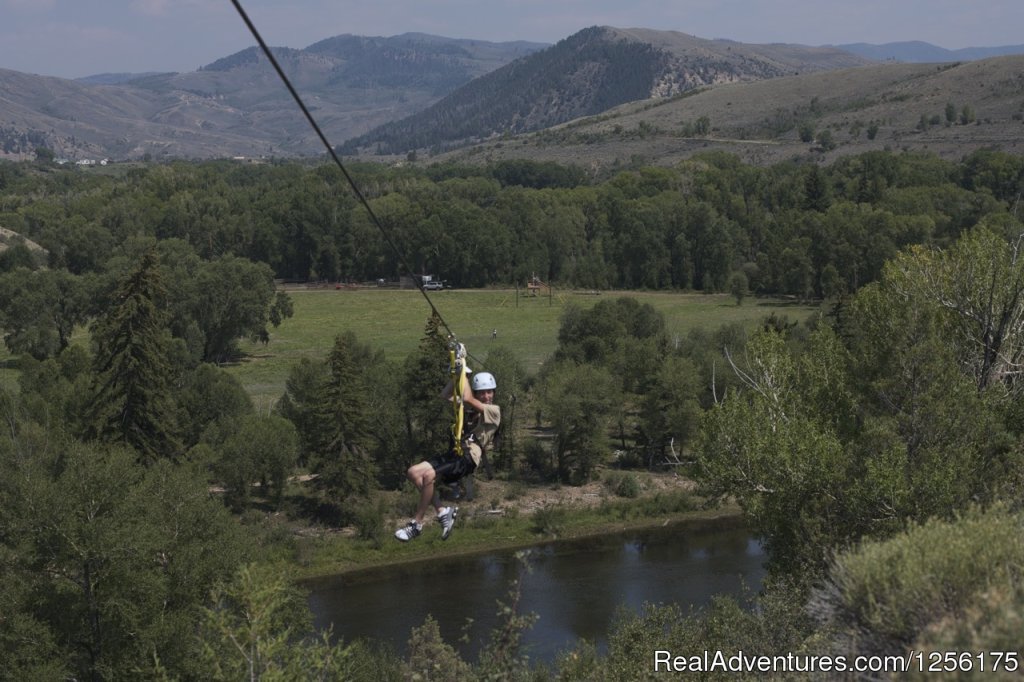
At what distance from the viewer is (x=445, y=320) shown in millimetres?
90250

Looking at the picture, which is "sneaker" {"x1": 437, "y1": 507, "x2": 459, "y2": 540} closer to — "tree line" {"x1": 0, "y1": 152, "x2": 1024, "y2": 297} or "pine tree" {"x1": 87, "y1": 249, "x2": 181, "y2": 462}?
"pine tree" {"x1": 87, "y1": 249, "x2": 181, "y2": 462}

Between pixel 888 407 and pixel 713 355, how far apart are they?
34.5m

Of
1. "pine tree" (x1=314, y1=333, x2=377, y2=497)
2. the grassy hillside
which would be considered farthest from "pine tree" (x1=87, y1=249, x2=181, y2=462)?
the grassy hillside

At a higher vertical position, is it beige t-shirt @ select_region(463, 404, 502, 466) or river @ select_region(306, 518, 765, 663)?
beige t-shirt @ select_region(463, 404, 502, 466)

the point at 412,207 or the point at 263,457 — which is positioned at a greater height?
the point at 412,207

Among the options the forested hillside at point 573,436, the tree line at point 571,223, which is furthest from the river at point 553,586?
the tree line at point 571,223

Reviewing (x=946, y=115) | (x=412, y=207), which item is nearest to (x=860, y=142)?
(x=946, y=115)

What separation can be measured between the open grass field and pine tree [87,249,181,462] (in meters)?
17.0

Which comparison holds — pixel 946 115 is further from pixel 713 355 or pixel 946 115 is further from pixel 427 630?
pixel 427 630

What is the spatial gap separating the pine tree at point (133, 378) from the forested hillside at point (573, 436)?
119 millimetres

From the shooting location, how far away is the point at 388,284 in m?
115

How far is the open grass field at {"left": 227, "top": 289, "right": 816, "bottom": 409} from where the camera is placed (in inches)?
2835

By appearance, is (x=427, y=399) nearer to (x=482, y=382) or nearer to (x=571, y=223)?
(x=482, y=382)

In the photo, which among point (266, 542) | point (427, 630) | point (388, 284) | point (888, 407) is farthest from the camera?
point (388, 284)
